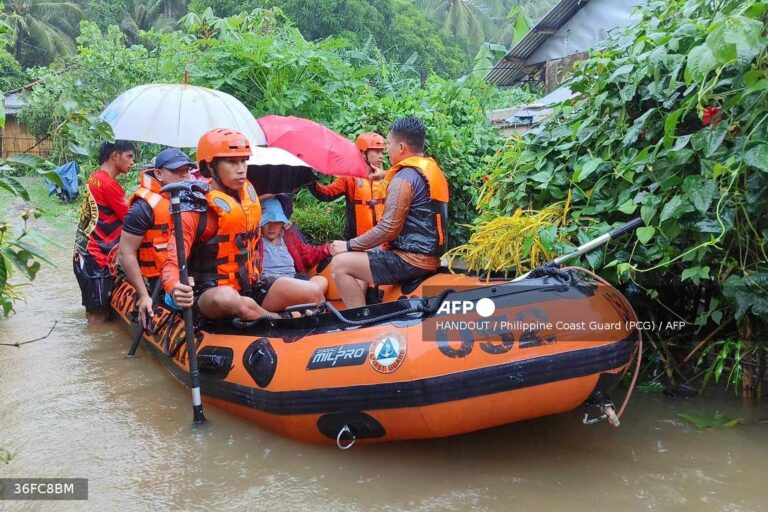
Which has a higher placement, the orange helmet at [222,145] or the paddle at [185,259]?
the orange helmet at [222,145]

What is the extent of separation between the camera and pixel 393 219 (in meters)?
4.09

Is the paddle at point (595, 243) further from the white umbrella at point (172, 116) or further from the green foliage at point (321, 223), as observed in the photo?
the green foliage at point (321, 223)

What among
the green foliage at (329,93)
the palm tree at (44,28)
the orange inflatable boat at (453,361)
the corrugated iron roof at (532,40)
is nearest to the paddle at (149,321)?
the orange inflatable boat at (453,361)

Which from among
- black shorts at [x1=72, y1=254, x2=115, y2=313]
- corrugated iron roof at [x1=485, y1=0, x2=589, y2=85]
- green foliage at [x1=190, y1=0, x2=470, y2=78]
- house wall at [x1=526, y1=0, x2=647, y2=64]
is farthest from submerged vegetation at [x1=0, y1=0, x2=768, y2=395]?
green foliage at [x1=190, y1=0, x2=470, y2=78]

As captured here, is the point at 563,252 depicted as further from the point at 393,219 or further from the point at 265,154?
the point at 265,154

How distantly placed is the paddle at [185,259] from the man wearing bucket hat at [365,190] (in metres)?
1.90

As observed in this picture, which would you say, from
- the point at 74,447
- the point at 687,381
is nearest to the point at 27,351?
the point at 74,447

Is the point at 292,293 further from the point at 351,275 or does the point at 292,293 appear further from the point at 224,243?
the point at 224,243

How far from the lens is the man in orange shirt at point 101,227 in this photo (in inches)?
217

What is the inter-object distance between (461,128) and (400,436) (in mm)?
3882

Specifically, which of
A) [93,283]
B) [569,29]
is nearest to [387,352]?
[93,283]

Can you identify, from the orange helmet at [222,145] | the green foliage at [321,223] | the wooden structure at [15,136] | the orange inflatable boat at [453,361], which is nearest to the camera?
the orange inflatable boat at [453,361]

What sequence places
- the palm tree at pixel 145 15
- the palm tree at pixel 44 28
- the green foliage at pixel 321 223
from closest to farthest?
the green foliage at pixel 321 223 → the palm tree at pixel 44 28 → the palm tree at pixel 145 15

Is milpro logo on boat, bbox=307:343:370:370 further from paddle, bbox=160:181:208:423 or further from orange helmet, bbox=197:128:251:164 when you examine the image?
orange helmet, bbox=197:128:251:164
